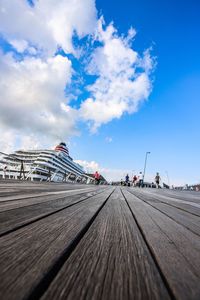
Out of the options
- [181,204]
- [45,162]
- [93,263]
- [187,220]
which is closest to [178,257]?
[93,263]

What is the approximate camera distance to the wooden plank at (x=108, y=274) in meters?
0.51

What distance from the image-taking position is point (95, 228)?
1217mm

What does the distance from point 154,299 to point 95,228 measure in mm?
734

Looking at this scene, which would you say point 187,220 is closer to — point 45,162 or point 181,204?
point 181,204

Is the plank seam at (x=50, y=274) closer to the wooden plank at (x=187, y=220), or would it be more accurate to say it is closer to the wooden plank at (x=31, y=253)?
the wooden plank at (x=31, y=253)

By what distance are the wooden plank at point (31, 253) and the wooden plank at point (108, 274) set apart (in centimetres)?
4

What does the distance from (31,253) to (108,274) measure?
264 millimetres

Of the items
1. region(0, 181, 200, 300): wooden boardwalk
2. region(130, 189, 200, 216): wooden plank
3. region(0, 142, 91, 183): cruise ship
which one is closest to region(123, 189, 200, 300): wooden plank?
region(0, 181, 200, 300): wooden boardwalk

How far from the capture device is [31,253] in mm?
728

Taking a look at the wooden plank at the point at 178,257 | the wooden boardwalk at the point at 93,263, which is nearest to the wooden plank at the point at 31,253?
the wooden boardwalk at the point at 93,263

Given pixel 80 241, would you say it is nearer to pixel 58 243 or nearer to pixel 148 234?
pixel 58 243

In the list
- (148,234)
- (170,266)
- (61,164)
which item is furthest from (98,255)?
(61,164)

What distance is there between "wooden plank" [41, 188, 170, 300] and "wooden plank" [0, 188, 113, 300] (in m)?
0.04

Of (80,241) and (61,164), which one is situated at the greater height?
(61,164)
